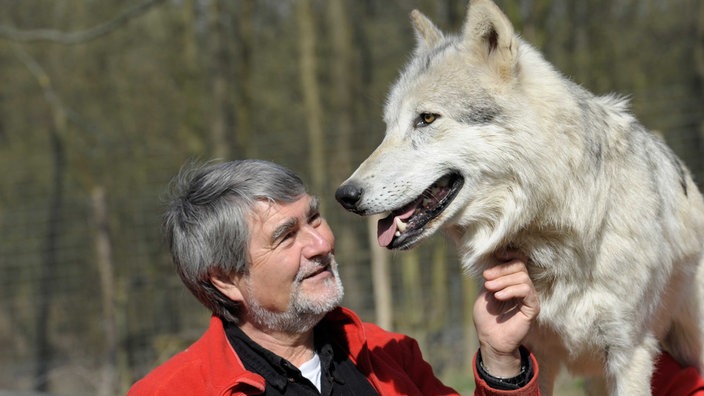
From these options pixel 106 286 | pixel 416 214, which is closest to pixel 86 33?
pixel 106 286

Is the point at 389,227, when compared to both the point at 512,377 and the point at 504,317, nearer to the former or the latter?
the point at 504,317

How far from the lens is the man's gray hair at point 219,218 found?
2.59 metres

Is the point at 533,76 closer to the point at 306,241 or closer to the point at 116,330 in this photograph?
the point at 306,241

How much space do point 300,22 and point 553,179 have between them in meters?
9.52

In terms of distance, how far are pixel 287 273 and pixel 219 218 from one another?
30 centimetres

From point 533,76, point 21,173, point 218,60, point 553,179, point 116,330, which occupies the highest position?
point 533,76

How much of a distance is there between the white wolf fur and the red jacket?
0.42 meters

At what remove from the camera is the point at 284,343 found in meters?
2.66

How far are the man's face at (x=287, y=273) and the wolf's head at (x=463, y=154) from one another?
184 millimetres

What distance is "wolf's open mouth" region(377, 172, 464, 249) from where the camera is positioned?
8.52 ft

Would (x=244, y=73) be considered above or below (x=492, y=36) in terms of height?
below

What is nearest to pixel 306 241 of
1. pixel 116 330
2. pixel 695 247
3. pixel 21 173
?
pixel 695 247

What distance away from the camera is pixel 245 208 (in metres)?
2.60

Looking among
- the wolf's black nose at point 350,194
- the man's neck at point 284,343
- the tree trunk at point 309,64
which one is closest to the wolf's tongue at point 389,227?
the wolf's black nose at point 350,194
